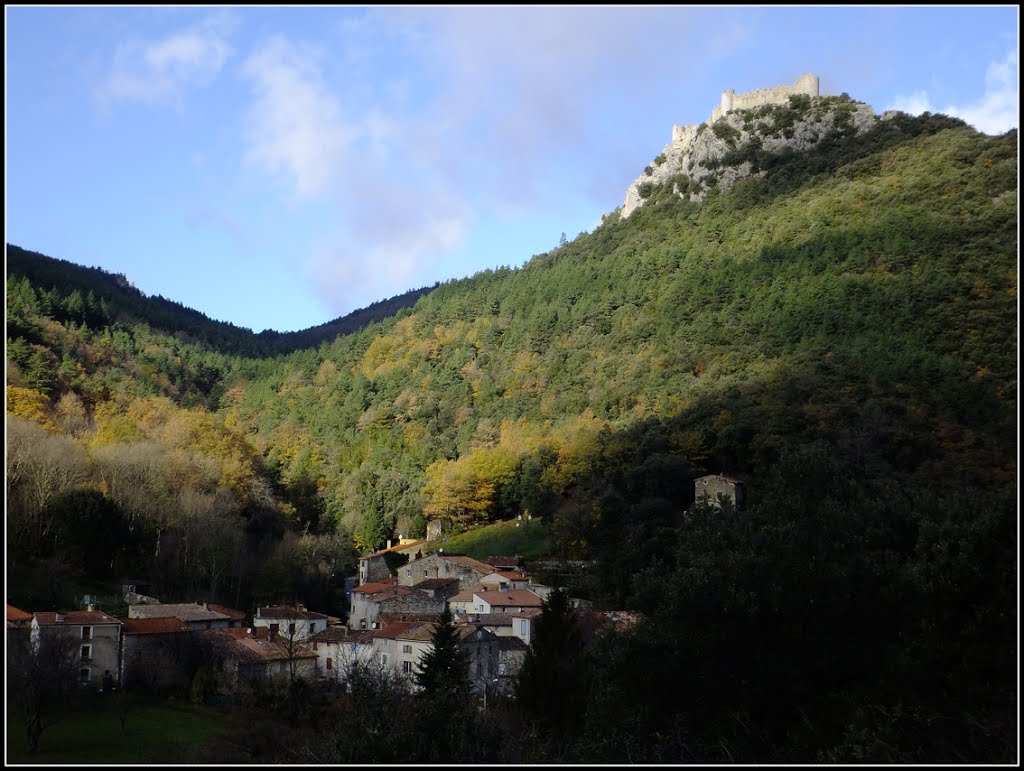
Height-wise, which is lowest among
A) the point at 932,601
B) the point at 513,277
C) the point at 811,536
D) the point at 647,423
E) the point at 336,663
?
the point at 336,663

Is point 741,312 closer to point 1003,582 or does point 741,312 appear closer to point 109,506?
point 109,506

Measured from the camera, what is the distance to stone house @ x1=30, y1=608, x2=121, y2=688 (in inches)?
1223

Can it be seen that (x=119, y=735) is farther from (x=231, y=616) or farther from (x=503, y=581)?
(x=503, y=581)

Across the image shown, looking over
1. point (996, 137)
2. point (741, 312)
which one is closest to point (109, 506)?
point (741, 312)

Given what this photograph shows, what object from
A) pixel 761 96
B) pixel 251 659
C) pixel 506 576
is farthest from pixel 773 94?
pixel 251 659

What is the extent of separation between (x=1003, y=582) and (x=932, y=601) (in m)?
1.05

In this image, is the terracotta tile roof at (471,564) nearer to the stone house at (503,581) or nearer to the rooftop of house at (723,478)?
the stone house at (503,581)

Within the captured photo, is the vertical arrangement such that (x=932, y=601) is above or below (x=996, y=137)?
below

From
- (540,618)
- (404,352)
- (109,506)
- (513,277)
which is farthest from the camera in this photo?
(513,277)

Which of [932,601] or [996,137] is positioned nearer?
[932,601]

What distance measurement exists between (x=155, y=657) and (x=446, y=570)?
21.1m

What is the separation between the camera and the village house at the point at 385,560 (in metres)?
60.6

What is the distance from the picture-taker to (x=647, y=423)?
Answer: 61.6 metres

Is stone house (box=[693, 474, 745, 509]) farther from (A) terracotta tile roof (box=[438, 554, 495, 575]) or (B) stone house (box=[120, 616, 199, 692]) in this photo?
(B) stone house (box=[120, 616, 199, 692])
